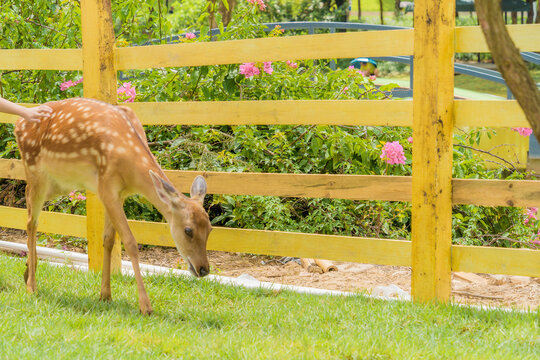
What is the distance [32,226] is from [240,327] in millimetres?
1701

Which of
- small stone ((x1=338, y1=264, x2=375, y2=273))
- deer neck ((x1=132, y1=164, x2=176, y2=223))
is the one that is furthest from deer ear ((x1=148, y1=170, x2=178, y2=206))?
small stone ((x1=338, y1=264, x2=375, y2=273))

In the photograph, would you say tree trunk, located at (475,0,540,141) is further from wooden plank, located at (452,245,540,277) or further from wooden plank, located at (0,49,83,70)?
wooden plank, located at (0,49,83,70)

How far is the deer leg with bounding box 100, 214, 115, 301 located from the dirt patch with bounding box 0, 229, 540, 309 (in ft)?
3.43

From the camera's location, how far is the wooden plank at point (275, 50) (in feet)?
14.0

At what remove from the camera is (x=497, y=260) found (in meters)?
4.09

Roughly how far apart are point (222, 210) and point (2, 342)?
3463mm

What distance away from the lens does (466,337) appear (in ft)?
11.9

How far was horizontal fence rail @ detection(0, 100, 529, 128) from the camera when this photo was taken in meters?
4.05

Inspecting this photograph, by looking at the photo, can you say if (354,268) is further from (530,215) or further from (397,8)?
(397,8)

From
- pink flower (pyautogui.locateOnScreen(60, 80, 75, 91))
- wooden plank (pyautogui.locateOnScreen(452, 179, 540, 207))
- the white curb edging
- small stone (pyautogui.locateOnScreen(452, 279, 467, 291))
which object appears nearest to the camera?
wooden plank (pyautogui.locateOnScreen(452, 179, 540, 207))

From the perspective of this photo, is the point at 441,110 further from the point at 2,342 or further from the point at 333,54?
the point at 2,342

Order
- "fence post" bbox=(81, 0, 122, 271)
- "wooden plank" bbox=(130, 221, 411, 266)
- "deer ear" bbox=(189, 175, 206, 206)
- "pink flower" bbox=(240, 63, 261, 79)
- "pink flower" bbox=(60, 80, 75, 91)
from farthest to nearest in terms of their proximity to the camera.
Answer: "pink flower" bbox=(60, 80, 75, 91) < "pink flower" bbox=(240, 63, 261, 79) < "fence post" bbox=(81, 0, 122, 271) < "wooden plank" bbox=(130, 221, 411, 266) < "deer ear" bbox=(189, 175, 206, 206)

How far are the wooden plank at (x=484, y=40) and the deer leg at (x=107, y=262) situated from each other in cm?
236

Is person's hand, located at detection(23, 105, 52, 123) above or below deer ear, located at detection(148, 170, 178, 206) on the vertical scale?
above
